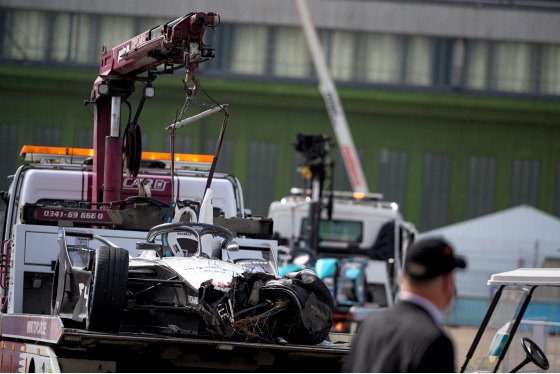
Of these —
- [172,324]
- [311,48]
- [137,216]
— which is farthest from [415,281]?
[311,48]

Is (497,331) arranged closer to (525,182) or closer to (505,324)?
(505,324)

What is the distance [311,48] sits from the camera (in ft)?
121

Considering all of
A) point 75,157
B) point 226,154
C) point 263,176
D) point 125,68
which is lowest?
point 263,176

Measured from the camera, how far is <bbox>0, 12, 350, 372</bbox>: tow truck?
32.1 feet

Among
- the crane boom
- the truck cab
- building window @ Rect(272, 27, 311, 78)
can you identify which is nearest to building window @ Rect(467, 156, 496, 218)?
the crane boom

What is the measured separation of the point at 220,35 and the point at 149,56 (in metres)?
27.7

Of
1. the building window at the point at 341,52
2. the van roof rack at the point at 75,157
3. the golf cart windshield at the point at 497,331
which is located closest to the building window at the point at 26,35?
the building window at the point at 341,52

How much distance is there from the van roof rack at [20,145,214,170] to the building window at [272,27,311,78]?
24.6 metres

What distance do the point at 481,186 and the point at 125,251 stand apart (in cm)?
3268

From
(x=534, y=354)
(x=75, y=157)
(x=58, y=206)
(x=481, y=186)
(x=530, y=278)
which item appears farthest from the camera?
(x=481, y=186)

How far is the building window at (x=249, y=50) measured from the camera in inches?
1638

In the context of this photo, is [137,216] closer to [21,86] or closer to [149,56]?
[149,56]

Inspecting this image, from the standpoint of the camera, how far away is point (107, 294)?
978 cm

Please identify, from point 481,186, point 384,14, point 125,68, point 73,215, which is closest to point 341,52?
point 384,14
